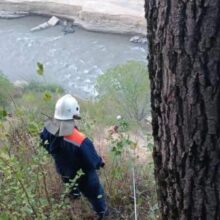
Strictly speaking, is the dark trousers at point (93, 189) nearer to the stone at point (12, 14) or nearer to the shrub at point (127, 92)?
the shrub at point (127, 92)

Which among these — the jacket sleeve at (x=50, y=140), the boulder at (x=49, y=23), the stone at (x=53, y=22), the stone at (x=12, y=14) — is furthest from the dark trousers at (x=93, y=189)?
the stone at (x=12, y=14)

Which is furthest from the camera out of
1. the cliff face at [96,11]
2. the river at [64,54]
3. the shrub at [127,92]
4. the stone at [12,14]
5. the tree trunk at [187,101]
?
the stone at [12,14]

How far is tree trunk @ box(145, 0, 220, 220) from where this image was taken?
3.86 ft

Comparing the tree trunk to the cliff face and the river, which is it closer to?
the river

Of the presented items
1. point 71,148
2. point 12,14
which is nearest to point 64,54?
point 12,14

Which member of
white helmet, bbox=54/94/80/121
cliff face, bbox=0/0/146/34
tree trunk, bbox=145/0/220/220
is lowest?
cliff face, bbox=0/0/146/34

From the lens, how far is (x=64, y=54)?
14.8 m

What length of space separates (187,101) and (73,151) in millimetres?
2454

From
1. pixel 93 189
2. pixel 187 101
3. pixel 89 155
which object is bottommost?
pixel 93 189

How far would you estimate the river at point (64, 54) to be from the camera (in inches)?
541

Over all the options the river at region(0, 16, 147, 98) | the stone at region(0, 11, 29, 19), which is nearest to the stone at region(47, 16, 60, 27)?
the river at region(0, 16, 147, 98)

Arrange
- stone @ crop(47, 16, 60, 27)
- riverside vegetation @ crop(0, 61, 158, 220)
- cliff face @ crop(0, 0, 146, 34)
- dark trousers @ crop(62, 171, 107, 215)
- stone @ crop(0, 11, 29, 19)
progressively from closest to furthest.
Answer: riverside vegetation @ crop(0, 61, 158, 220) < dark trousers @ crop(62, 171, 107, 215) < cliff face @ crop(0, 0, 146, 34) < stone @ crop(47, 16, 60, 27) < stone @ crop(0, 11, 29, 19)

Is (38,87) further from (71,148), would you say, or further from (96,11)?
(71,148)

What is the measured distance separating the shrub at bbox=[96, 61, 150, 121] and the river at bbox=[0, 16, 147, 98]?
10.4 ft
